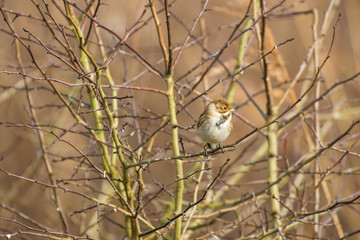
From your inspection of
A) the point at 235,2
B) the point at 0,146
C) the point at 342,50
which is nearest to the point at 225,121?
the point at 235,2

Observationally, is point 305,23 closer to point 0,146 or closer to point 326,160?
point 326,160

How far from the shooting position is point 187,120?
29.2 ft

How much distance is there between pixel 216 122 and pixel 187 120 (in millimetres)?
5258

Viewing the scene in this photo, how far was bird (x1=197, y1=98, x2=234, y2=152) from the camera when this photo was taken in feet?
11.9

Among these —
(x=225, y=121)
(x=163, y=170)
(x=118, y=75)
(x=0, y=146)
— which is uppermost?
(x=118, y=75)

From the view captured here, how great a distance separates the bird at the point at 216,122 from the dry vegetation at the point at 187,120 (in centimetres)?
14

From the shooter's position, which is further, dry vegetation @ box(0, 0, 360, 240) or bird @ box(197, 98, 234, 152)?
bird @ box(197, 98, 234, 152)

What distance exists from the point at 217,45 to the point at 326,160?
13.3ft

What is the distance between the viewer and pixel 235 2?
193 inches

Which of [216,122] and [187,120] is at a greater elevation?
[187,120]

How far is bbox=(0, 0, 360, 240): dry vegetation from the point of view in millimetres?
→ 3451

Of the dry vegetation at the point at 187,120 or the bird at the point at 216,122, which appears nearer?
the dry vegetation at the point at 187,120

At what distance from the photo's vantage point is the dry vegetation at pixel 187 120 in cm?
345

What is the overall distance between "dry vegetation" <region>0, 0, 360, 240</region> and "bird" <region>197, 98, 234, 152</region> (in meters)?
0.14
